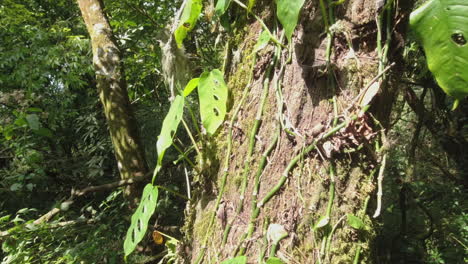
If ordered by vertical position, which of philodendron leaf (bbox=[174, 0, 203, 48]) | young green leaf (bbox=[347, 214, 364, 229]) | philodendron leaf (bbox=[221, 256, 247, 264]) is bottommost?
philodendron leaf (bbox=[221, 256, 247, 264])

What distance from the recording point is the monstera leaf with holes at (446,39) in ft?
1.42

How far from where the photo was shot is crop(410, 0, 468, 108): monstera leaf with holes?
0.43m

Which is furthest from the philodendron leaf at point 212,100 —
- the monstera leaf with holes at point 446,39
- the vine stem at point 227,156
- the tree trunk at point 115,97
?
the tree trunk at point 115,97

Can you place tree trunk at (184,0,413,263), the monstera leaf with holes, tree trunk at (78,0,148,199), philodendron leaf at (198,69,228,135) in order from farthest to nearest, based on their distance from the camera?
tree trunk at (78,0,148,199) → philodendron leaf at (198,69,228,135) → tree trunk at (184,0,413,263) → the monstera leaf with holes

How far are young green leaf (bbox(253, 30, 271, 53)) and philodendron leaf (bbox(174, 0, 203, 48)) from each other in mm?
180

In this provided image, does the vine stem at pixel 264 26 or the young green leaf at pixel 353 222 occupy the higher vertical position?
the vine stem at pixel 264 26

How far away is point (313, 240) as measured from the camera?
0.65 m

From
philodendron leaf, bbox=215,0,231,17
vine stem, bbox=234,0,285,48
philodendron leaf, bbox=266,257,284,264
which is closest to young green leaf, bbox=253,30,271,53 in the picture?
vine stem, bbox=234,0,285,48

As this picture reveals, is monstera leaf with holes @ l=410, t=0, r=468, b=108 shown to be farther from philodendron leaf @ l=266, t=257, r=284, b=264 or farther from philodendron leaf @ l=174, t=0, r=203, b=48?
philodendron leaf @ l=174, t=0, r=203, b=48

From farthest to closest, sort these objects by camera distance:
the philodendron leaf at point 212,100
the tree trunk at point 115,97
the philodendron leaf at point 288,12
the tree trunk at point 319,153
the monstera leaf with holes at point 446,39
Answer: the tree trunk at point 115,97
the philodendron leaf at point 212,100
the tree trunk at point 319,153
the philodendron leaf at point 288,12
the monstera leaf with holes at point 446,39

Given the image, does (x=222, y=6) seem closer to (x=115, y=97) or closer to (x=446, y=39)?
(x=446, y=39)

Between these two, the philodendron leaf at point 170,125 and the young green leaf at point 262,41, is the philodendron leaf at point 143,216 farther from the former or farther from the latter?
the young green leaf at point 262,41

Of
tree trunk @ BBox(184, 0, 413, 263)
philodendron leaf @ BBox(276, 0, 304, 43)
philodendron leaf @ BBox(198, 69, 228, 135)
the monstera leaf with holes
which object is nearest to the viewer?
the monstera leaf with holes

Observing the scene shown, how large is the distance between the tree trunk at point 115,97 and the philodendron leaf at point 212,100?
1.57m
